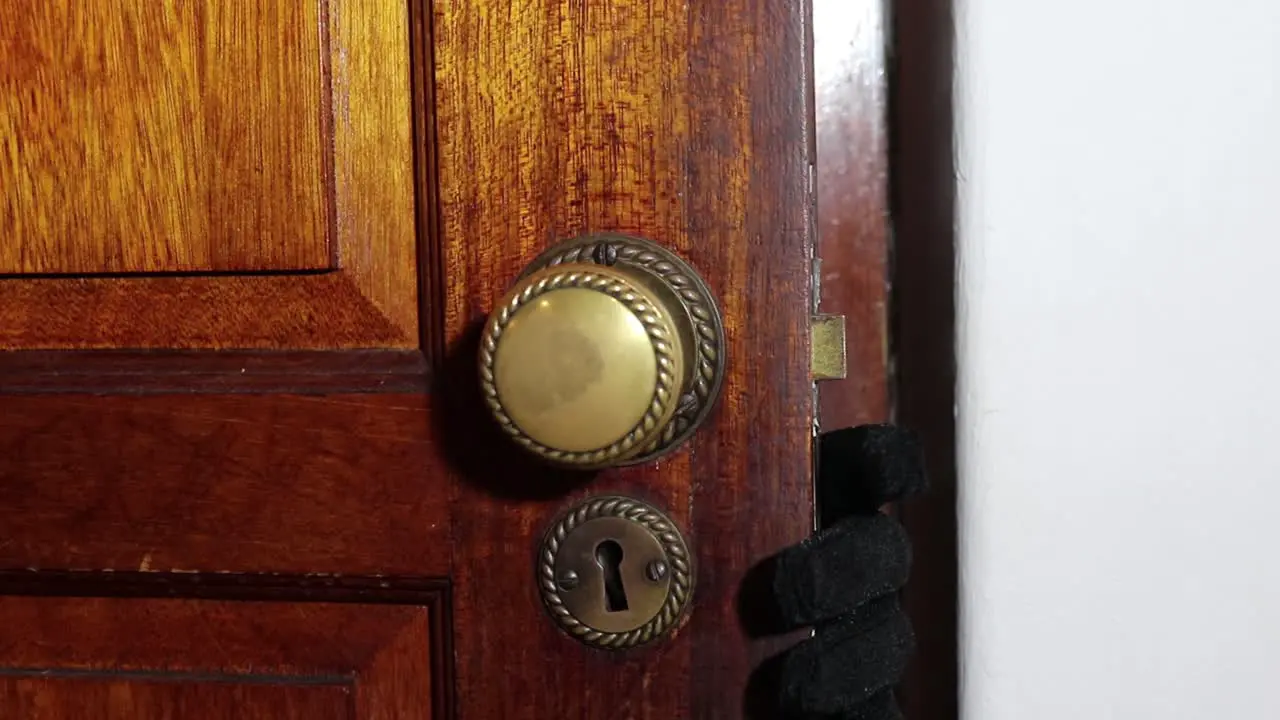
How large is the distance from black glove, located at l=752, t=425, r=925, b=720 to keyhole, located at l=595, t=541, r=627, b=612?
5 centimetres

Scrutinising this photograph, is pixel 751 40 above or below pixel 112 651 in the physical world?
above

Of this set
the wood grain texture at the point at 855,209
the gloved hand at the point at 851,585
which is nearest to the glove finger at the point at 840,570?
the gloved hand at the point at 851,585

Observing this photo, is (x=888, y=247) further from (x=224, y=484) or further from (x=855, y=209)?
(x=224, y=484)

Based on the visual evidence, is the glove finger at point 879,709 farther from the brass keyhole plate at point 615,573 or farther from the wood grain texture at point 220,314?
the wood grain texture at point 220,314

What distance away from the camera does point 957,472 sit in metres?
0.42

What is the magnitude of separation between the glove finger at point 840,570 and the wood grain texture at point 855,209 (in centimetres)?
11

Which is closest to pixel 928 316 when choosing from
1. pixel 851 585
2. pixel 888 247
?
pixel 888 247

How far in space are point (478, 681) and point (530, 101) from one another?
203mm

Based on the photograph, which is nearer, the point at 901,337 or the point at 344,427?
the point at 344,427

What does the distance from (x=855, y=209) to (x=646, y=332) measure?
0.22 metres

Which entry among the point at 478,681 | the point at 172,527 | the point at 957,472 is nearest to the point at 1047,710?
the point at 957,472

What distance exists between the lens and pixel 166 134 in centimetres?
36

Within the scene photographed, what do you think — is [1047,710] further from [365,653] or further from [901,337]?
[365,653]

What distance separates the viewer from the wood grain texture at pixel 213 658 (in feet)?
1.19
